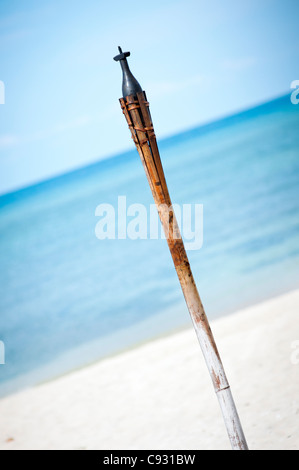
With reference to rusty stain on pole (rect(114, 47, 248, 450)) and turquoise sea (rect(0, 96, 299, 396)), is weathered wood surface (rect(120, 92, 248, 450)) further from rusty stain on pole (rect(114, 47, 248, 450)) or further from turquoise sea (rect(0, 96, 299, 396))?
turquoise sea (rect(0, 96, 299, 396))

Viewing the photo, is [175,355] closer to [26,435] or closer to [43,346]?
[26,435]

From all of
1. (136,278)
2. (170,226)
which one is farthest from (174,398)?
(136,278)

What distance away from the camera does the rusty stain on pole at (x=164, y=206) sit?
3.28 meters

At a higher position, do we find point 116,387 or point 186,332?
point 186,332

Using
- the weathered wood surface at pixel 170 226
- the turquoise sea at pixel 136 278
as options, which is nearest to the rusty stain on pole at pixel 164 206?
the weathered wood surface at pixel 170 226

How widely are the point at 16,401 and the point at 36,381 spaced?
63.8 inches

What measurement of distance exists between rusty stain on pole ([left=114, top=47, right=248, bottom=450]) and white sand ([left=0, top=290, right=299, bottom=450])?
241 cm

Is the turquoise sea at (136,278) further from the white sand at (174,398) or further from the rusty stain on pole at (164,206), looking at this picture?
the rusty stain on pole at (164,206)

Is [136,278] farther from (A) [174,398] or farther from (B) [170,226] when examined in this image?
(B) [170,226]

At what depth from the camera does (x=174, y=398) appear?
24.7ft

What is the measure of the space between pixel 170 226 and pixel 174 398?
4.87 m

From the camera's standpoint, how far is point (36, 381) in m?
11.1

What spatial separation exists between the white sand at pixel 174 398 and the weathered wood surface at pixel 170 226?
2.42 m
